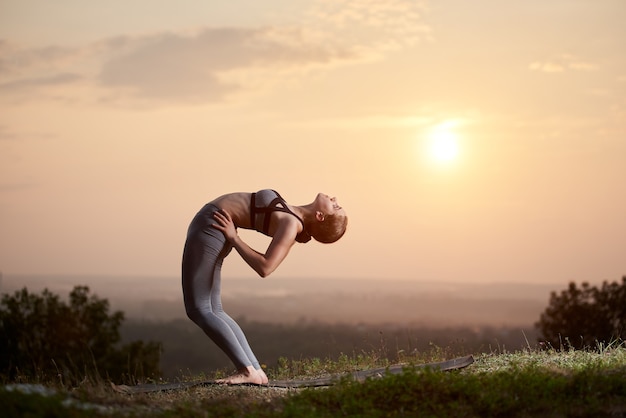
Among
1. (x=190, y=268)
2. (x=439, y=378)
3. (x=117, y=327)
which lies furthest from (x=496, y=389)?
(x=117, y=327)

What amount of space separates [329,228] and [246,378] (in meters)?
1.82

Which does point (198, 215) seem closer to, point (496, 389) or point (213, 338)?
point (213, 338)

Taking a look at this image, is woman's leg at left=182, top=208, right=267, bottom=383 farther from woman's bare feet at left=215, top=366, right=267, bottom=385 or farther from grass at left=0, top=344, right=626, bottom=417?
grass at left=0, top=344, right=626, bottom=417

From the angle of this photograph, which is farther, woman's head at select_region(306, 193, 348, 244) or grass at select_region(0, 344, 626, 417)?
woman's head at select_region(306, 193, 348, 244)

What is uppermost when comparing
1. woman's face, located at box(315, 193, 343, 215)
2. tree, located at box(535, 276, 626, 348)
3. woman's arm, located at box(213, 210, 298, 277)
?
woman's face, located at box(315, 193, 343, 215)

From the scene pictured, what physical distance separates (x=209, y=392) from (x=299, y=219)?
201 centimetres

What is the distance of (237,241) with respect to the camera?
8273 millimetres

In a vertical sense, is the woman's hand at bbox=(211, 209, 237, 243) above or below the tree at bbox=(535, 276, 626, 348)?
above

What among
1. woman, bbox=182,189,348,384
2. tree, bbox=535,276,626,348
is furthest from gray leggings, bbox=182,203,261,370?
tree, bbox=535,276,626,348

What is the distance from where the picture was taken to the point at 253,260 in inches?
321

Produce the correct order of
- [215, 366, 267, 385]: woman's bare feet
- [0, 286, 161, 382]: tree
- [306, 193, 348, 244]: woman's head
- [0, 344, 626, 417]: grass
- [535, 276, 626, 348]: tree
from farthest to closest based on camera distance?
[0, 286, 161, 382]: tree < [535, 276, 626, 348]: tree < [306, 193, 348, 244]: woman's head < [215, 366, 267, 385]: woman's bare feet < [0, 344, 626, 417]: grass

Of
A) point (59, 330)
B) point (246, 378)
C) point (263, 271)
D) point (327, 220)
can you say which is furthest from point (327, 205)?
point (59, 330)

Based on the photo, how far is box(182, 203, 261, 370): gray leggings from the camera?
8.45 meters

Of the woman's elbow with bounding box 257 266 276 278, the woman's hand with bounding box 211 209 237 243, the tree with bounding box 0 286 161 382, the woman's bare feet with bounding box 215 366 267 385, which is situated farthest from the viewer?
the tree with bounding box 0 286 161 382
